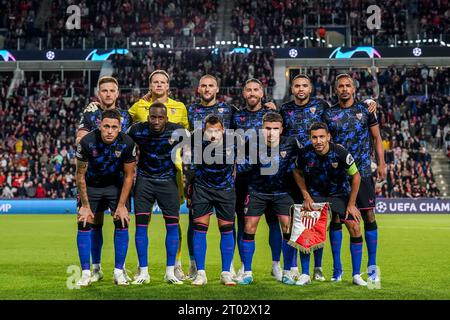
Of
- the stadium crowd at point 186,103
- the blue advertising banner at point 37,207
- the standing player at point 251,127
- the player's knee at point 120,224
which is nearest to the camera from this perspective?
the player's knee at point 120,224

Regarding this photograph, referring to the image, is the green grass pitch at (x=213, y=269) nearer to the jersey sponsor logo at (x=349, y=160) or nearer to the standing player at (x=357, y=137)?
the standing player at (x=357, y=137)

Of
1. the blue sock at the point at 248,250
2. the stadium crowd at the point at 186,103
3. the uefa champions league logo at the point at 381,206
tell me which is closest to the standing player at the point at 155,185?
the blue sock at the point at 248,250

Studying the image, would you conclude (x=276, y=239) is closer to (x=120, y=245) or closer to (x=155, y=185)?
(x=155, y=185)

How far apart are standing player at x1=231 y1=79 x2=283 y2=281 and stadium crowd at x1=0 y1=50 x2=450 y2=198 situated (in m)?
19.0

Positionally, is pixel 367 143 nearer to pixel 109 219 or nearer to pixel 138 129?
pixel 138 129

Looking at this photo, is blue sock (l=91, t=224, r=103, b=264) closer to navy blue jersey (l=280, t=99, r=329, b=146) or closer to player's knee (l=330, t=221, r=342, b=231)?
navy blue jersey (l=280, t=99, r=329, b=146)

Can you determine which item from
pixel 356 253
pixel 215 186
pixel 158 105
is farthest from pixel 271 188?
Answer: pixel 158 105

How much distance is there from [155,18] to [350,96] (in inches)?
1187

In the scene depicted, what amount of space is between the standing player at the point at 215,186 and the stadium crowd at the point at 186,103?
64.4 feet

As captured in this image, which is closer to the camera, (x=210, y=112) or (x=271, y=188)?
(x=271, y=188)

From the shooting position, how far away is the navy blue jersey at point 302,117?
387 inches

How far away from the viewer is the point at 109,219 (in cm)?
2319

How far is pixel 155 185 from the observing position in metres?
9.55

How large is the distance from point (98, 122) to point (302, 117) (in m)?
2.58
